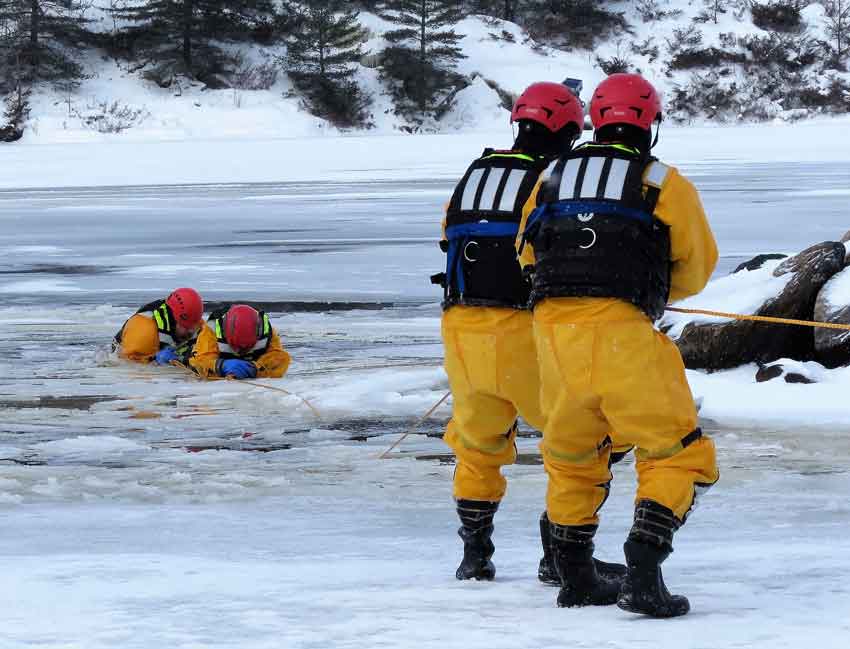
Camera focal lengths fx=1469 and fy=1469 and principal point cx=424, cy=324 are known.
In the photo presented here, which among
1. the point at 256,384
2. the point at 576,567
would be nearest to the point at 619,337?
the point at 576,567

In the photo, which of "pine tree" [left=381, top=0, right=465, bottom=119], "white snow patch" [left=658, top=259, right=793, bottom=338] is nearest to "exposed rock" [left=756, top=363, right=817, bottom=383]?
"white snow patch" [left=658, top=259, right=793, bottom=338]

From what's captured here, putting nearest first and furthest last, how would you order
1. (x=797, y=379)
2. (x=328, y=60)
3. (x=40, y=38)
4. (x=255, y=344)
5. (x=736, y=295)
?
(x=797, y=379) < (x=736, y=295) < (x=255, y=344) < (x=40, y=38) < (x=328, y=60)

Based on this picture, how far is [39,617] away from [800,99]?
6264 cm

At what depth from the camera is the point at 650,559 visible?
158 inches

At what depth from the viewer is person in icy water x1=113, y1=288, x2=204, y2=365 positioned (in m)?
10.5

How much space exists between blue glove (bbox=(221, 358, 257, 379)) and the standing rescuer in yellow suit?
5.14m

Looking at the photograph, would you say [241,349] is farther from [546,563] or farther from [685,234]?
[685,234]

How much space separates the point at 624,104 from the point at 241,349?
601 cm

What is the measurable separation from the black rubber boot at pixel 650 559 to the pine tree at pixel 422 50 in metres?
53.9

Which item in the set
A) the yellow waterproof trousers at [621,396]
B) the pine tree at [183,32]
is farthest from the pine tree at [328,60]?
the yellow waterproof trousers at [621,396]

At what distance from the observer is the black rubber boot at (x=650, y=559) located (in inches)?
157

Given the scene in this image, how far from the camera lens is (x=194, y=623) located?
13.0ft

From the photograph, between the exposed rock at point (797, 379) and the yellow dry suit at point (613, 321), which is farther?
the exposed rock at point (797, 379)

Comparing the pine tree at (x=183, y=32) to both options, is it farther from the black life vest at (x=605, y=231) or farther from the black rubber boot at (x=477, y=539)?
the black life vest at (x=605, y=231)
